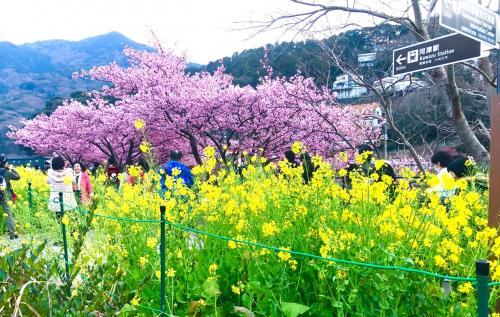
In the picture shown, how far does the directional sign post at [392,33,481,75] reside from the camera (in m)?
2.96

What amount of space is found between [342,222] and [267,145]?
10.3m

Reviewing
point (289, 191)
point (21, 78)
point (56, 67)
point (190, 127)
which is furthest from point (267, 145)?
point (56, 67)

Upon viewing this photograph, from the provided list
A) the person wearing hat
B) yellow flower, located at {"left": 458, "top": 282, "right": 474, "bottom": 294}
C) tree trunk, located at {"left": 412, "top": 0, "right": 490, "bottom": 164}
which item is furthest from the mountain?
yellow flower, located at {"left": 458, "top": 282, "right": 474, "bottom": 294}

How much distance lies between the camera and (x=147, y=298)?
2842mm

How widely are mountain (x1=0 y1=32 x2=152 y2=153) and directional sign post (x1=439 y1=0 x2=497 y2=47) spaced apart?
5664 cm

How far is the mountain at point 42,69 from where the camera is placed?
257 ft

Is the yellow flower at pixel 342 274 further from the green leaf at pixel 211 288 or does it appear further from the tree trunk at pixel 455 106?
the tree trunk at pixel 455 106

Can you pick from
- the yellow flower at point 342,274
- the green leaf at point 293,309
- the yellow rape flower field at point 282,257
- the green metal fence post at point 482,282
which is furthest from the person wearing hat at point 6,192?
→ the green metal fence post at point 482,282

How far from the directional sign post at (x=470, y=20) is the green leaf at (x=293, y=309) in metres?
1.97

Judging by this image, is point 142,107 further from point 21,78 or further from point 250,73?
point 21,78

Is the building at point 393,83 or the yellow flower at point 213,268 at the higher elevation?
the building at point 393,83

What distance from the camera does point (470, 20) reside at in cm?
293

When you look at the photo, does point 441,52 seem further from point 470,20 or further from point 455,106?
point 455,106

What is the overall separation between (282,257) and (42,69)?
128m
